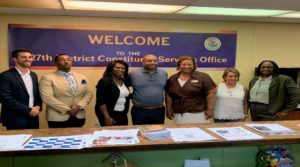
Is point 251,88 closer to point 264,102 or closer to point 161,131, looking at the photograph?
point 264,102

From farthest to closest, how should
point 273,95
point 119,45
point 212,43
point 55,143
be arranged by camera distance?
point 212,43
point 119,45
point 273,95
point 55,143

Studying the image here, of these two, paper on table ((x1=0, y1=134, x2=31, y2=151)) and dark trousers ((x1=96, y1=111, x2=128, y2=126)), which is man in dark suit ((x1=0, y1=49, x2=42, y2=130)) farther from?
paper on table ((x1=0, y1=134, x2=31, y2=151))

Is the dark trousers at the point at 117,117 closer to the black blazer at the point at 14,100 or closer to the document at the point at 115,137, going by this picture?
the black blazer at the point at 14,100

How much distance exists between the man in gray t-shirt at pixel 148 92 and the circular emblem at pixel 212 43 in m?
1.67

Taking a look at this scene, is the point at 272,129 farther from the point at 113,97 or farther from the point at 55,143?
the point at 113,97

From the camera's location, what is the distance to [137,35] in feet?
14.9

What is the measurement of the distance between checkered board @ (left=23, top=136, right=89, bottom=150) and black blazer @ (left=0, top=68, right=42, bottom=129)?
140 cm

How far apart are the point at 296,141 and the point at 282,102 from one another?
1.69 metres

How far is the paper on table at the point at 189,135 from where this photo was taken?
174cm

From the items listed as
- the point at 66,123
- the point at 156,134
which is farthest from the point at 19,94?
the point at 156,134

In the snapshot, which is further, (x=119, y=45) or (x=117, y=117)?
(x=119, y=45)

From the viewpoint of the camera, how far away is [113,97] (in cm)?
316

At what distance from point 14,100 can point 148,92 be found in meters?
1.34

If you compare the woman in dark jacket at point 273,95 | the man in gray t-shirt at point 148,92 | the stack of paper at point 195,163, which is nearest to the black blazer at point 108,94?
the man in gray t-shirt at point 148,92
